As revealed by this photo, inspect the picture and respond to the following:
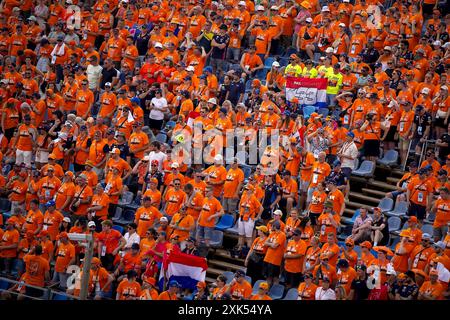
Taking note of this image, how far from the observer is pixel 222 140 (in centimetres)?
2662

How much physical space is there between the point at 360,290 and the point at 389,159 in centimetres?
456

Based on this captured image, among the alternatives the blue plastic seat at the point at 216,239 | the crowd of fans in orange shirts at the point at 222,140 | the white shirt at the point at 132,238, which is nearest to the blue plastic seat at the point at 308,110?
the crowd of fans in orange shirts at the point at 222,140

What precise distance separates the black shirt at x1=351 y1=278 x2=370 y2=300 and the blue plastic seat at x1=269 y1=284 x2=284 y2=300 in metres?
1.60

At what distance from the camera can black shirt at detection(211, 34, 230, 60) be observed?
1168 inches

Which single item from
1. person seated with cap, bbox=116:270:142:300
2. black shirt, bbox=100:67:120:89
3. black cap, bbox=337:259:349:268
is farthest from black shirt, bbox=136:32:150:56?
black cap, bbox=337:259:349:268

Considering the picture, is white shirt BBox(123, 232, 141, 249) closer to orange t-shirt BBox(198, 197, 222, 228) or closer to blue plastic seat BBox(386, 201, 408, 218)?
orange t-shirt BBox(198, 197, 222, 228)

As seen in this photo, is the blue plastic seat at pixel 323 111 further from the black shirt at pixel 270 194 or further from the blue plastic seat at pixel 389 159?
the black shirt at pixel 270 194

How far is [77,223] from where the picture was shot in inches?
997

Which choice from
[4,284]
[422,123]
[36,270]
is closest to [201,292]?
[36,270]

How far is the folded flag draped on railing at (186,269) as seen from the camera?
77.0 ft
